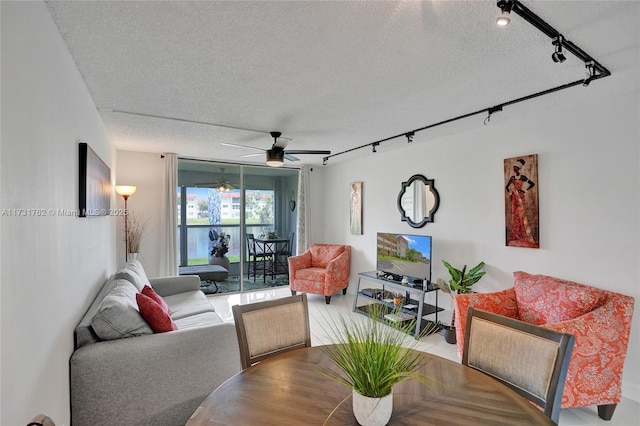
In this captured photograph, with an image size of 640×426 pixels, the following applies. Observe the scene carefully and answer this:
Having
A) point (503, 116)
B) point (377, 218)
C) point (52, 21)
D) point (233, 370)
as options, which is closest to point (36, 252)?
point (52, 21)

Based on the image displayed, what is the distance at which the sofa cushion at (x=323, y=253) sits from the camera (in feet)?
19.3

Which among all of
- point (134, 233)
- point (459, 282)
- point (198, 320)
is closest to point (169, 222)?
point (134, 233)

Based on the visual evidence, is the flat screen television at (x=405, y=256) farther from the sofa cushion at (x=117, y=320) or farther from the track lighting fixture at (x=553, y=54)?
the sofa cushion at (x=117, y=320)

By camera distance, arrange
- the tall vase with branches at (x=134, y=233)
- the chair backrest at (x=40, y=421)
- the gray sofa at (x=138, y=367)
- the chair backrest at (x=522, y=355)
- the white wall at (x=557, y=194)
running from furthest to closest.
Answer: the tall vase with branches at (x=134, y=233) → the white wall at (x=557, y=194) → the gray sofa at (x=138, y=367) → the chair backrest at (x=522, y=355) → the chair backrest at (x=40, y=421)

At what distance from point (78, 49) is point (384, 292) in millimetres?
4205

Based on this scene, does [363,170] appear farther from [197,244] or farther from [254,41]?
[254,41]

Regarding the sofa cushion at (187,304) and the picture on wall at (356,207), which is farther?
the picture on wall at (356,207)

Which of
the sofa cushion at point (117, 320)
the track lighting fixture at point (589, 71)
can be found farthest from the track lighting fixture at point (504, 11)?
the sofa cushion at point (117, 320)

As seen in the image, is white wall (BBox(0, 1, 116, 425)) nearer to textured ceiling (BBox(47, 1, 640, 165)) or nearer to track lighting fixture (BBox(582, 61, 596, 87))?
textured ceiling (BBox(47, 1, 640, 165))

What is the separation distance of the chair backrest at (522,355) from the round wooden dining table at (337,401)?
0.19m

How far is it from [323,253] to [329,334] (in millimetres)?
2162

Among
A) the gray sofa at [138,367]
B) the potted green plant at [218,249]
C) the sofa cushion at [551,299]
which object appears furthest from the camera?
the potted green plant at [218,249]

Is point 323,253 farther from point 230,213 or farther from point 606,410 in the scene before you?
point 606,410

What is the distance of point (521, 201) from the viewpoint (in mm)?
3381
